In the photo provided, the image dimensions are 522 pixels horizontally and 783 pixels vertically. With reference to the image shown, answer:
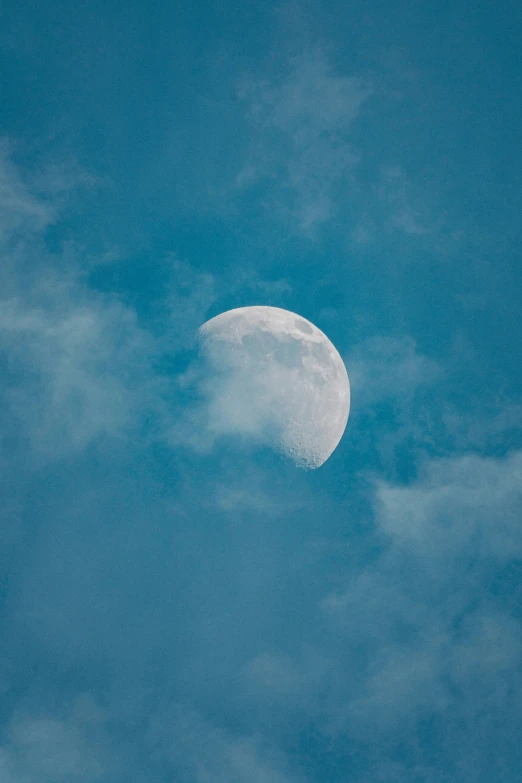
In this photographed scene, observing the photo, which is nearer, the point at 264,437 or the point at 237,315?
the point at 264,437

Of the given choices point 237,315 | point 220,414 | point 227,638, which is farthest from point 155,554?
point 237,315

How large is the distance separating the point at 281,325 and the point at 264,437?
8.13 meters

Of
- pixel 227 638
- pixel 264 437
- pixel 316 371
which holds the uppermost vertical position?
pixel 316 371

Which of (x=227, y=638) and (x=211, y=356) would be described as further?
(x=227, y=638)

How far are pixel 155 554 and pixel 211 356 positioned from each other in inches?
750

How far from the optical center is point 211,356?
53094 mm

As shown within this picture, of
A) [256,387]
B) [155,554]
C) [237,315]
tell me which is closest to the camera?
[256,387]

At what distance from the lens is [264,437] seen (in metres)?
52.0

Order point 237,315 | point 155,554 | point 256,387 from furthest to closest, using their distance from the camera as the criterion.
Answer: point 155,554 → point 237,315 → point 256,387

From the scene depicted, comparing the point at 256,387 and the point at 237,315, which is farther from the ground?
the point at 237,315

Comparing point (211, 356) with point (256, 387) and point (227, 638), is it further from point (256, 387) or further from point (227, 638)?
point (227, 638)

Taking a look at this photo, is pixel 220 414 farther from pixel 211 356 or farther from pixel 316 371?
pixel 316 371

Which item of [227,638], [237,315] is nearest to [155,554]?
[227,638]

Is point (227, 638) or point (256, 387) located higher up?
point (256, 387)
